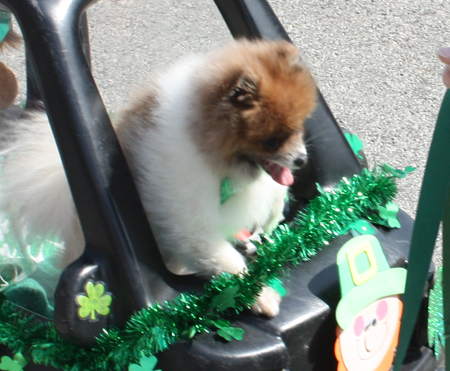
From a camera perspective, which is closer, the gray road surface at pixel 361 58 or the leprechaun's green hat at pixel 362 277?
the leprechaun's green hat at pixel 362 277

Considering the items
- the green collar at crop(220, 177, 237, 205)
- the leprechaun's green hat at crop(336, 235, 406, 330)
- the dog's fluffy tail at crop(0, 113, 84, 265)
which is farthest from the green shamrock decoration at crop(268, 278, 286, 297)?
the dog's fluffy tail at crop(0, 113, 84, 265)

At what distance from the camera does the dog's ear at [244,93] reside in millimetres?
1226

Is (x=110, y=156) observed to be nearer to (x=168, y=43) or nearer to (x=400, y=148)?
(x=168, y=43)

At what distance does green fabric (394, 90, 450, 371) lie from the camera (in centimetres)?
87

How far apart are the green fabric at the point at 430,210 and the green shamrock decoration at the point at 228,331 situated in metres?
0.33

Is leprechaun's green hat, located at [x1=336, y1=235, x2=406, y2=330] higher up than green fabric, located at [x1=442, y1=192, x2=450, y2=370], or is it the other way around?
green fabric, located at [x1=442, y1=192, x2=450, y2=370]

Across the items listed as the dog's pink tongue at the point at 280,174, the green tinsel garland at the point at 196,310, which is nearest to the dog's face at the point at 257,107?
the dog's pink tongue at the point at 280,174

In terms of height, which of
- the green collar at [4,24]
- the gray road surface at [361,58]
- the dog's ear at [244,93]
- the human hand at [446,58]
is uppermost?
the human hand at [446,58]

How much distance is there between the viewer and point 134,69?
1.48 meters

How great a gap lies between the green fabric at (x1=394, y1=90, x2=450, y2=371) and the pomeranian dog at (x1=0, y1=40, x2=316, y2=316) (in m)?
0.34

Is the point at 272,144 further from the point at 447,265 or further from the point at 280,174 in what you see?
the point at 447,265

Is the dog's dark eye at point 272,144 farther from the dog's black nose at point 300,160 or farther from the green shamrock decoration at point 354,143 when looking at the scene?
the green shamrock decoration at point 354,143

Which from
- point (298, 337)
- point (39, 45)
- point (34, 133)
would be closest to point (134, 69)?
point (34, 133)

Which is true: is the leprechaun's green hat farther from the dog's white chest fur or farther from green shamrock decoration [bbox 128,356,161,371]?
green shamrock decoration [bbox 128,356,161,371]
